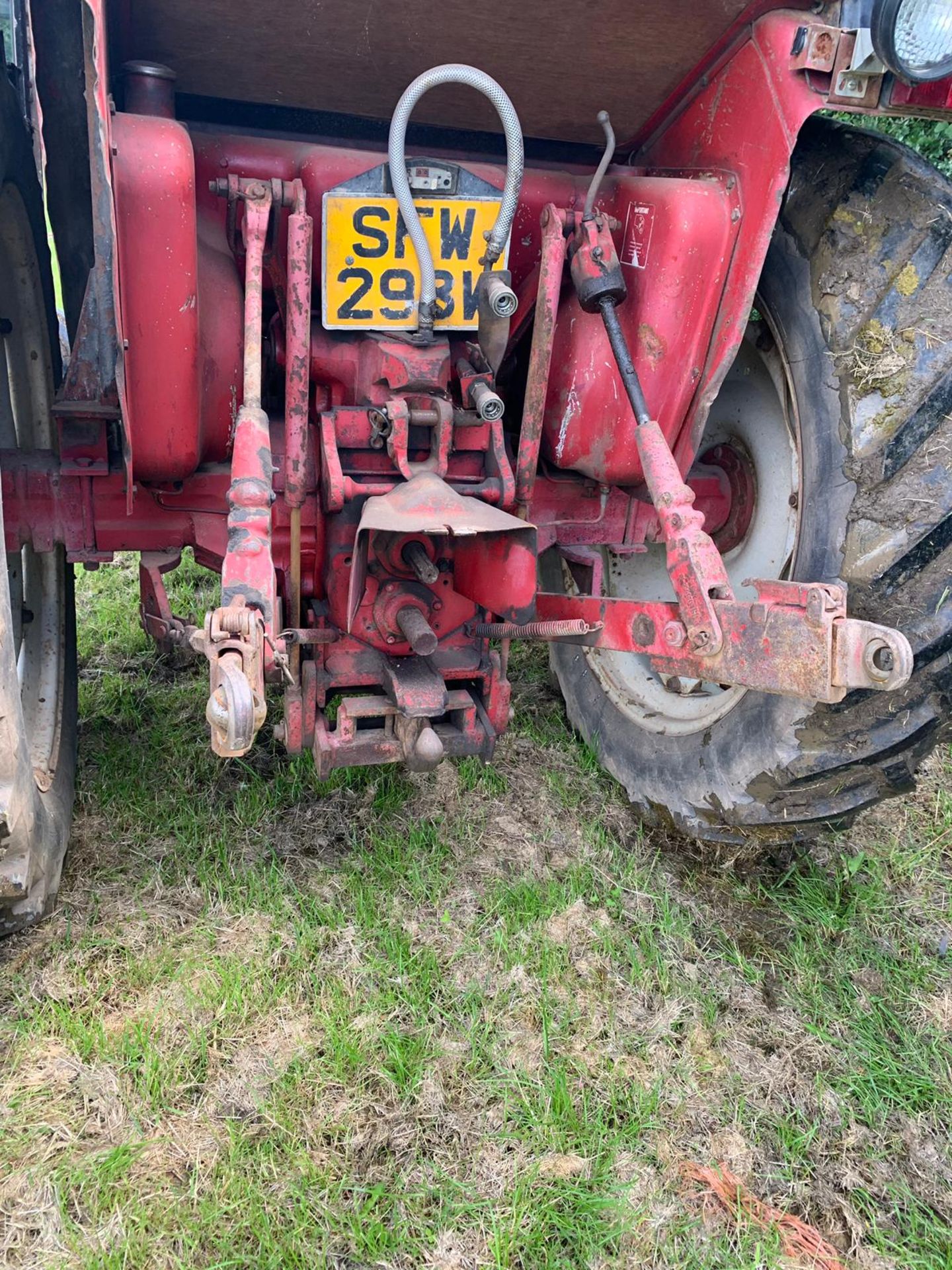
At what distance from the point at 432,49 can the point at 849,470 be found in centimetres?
118

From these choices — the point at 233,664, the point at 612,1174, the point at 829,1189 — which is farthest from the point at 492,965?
the point at 233,664

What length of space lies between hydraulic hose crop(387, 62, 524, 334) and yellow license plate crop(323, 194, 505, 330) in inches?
1.4

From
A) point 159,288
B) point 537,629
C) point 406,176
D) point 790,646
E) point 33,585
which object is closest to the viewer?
point 790,646

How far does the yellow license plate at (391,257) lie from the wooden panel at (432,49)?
0.30 meters

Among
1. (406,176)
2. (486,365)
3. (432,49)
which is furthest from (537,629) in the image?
(432,49)

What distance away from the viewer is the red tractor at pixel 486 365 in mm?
1568

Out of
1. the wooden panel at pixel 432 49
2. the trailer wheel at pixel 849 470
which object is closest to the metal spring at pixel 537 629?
the trailer wheel at pixel 849 470

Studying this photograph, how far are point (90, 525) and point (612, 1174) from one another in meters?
1.61

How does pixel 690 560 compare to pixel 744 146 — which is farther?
pixel 744 146

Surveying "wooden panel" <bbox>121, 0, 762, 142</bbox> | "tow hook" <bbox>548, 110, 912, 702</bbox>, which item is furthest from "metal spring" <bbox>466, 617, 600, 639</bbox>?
"wooden panel" <bbox>121, 0, 762, 142</bbox>

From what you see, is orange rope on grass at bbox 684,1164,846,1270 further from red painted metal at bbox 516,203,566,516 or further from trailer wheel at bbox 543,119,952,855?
red painted metal at bbox 516,203,566,516

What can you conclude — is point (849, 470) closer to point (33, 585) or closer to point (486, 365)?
point (486, 365)

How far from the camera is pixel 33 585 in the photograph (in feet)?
7.35

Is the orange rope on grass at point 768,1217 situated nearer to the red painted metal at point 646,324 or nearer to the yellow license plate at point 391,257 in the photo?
the red painted metal at point 646,324
